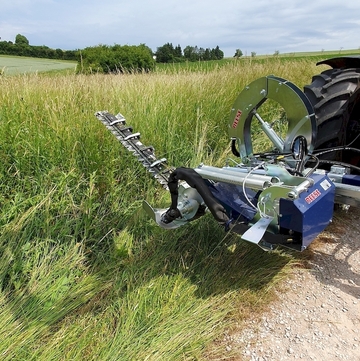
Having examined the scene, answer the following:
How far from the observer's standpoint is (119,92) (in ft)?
11.8

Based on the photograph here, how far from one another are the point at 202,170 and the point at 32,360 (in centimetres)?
122

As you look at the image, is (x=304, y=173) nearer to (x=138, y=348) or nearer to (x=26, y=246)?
(x=138, y=348)

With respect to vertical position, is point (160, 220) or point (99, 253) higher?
point (160, 220)

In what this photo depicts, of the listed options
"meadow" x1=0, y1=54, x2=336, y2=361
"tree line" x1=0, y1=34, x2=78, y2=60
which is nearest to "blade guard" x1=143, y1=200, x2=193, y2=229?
"meadow" x1=0, y1=54, x2=336, y2=361

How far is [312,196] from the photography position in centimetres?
148

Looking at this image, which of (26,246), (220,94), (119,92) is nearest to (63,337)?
(26,246)

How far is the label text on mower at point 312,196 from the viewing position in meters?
1.45

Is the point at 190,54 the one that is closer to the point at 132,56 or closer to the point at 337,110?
the point at 337,110

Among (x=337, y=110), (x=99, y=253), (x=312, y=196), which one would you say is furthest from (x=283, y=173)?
(x=99, y=253)

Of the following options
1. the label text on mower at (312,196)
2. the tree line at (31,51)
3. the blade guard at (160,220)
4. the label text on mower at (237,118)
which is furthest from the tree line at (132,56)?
the tree line at (31,51)

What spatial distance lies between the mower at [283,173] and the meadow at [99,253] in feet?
1.15

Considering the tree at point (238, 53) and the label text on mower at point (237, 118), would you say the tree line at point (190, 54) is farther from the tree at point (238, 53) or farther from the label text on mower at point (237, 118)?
the label text on mower at point (237, 118)

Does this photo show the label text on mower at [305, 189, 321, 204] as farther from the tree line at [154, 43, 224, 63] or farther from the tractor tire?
the tree line at [154, 43, 224, 63]

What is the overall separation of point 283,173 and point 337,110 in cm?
104
